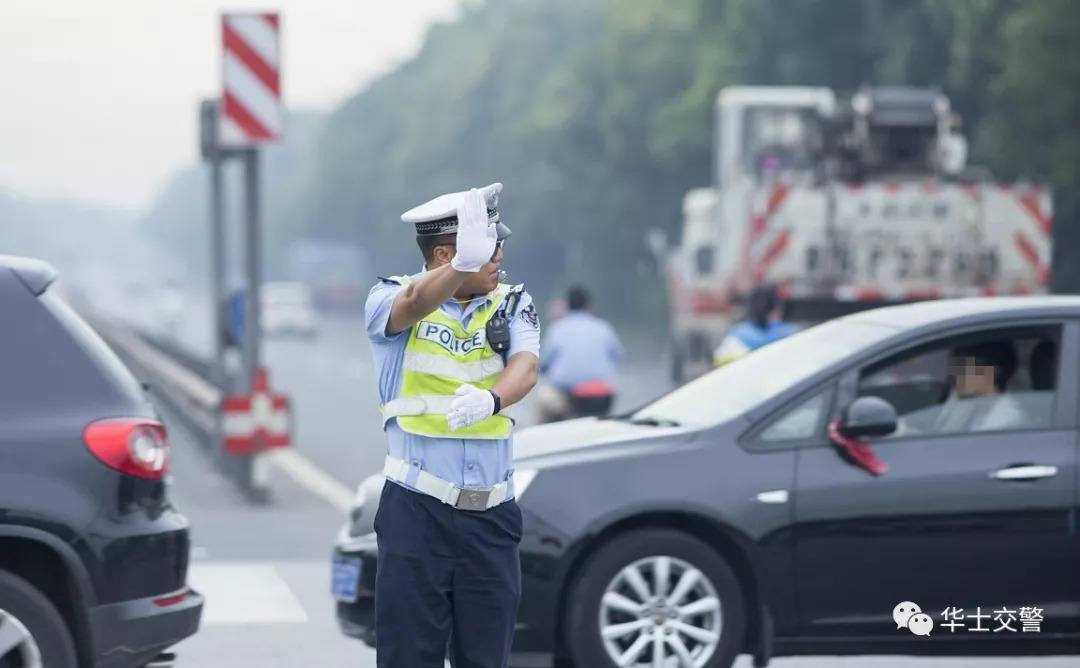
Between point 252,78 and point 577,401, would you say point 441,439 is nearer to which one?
point 577,401

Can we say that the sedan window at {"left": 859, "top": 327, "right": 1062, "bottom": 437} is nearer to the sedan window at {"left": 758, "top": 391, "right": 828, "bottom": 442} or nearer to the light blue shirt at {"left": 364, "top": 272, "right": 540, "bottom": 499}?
the sedan window at {"left": 758, "top": 391, "right": 828, "bottom": 442}

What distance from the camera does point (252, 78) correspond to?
15.6 m

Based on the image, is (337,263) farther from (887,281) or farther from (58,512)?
(58,512)

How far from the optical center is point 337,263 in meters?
102

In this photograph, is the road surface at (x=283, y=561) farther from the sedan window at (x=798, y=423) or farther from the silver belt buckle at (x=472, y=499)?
the silver belt buckle at (x=472, y=499)

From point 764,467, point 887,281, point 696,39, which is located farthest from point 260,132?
point 696,39

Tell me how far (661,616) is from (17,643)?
92.8 inches

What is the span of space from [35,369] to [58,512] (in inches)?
18.4

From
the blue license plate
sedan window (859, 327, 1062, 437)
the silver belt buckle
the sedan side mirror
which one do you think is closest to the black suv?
the blue license plate

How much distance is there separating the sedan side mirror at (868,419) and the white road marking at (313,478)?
7.81m

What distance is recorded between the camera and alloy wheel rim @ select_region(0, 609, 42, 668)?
6.28 metres

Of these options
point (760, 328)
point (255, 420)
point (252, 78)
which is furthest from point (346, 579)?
point (252, 78)

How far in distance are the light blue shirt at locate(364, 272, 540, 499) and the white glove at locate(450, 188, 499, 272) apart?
354 mm

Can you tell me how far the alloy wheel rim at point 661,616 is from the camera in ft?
24.8
